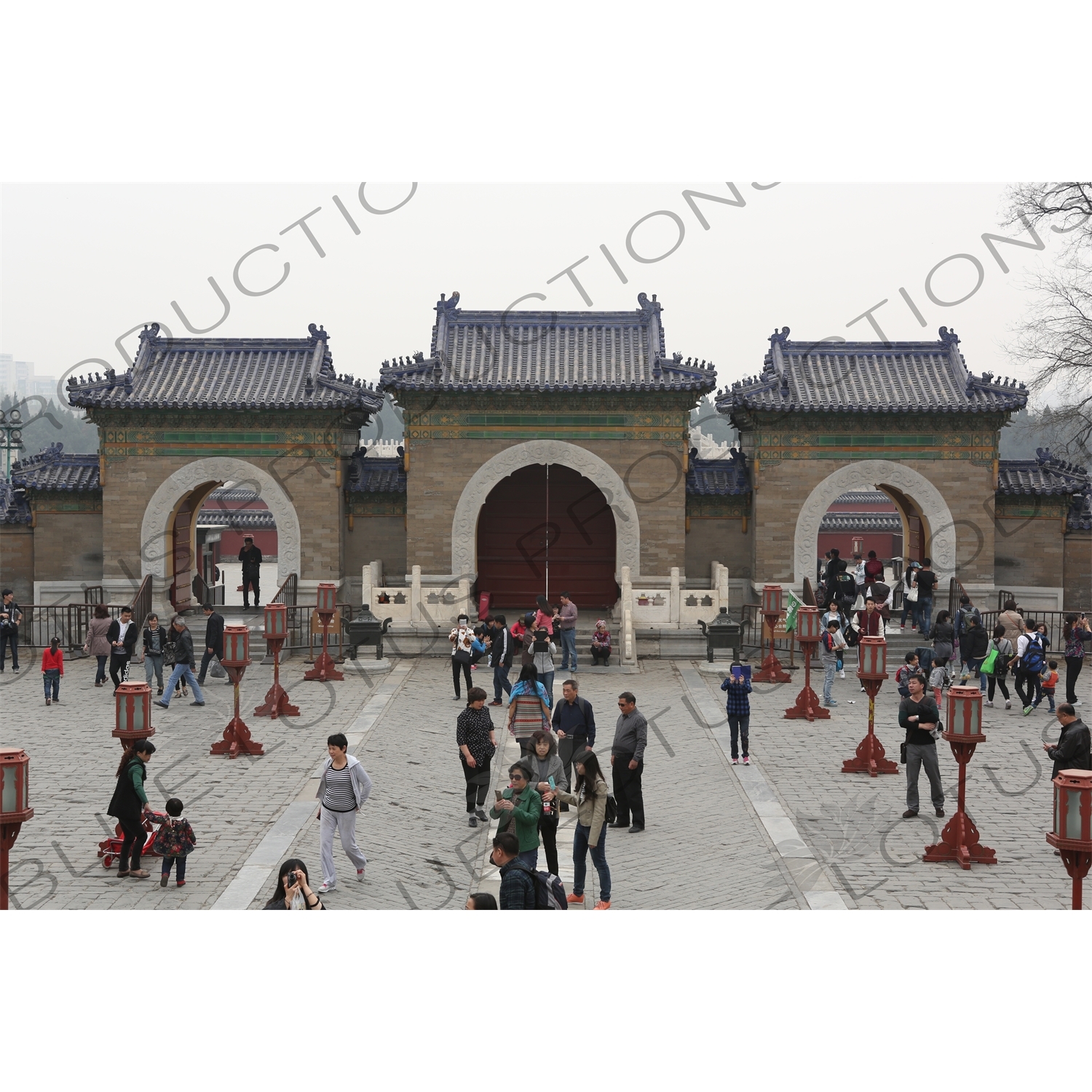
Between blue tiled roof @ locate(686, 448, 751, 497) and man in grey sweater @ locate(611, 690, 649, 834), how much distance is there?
1314 centimetres

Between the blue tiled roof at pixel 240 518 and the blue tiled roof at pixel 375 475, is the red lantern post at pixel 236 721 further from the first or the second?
the blue tiled roof at pixel 240 518

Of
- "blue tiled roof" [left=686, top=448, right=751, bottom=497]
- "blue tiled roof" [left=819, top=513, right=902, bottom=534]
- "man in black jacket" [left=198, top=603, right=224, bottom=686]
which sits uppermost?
"blue tiled roof" [left=686, top=448, right=751, bottom=497]

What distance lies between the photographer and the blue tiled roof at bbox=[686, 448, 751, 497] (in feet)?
79.5

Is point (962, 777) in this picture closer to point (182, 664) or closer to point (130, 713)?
point (130, 713)

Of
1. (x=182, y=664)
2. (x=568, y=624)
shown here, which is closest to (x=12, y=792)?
(x=182, y=664)

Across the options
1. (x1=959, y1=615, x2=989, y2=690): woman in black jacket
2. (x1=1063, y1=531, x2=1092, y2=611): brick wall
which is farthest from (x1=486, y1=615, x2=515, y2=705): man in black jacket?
(x1=1063, y1=531, x2=1092, y2=611): brick wall

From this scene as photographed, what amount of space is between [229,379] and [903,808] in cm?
1697

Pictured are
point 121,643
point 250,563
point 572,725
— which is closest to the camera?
point 572,725

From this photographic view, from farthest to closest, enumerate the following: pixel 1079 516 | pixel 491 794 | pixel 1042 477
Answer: pixel 1079 516 → pixel 1042 477 → pixel 491 794

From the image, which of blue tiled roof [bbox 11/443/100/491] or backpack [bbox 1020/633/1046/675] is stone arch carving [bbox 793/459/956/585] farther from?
blue tiled roof [bbox 11/443/100/491]

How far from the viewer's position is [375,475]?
24.6 m

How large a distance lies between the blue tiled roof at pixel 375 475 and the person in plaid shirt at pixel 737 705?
11.9 metres

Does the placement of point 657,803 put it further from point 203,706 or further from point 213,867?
point 203,706
